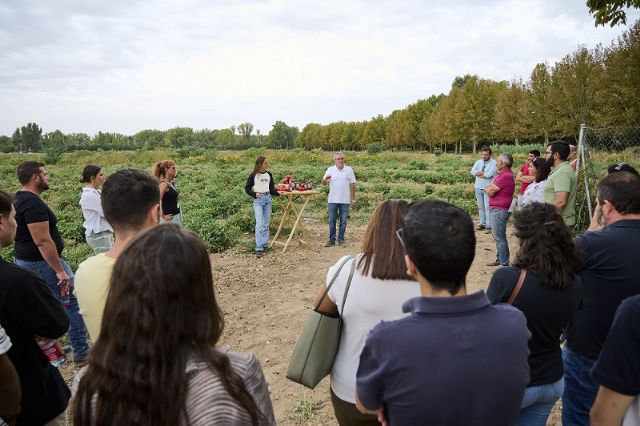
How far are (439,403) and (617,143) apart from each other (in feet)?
28.5

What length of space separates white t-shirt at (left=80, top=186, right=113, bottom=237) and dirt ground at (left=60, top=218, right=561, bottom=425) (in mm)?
1612

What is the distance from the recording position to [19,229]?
4133 mm

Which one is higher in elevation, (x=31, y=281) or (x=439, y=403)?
(x=31, y=281)

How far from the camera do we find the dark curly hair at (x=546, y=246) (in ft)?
6.81

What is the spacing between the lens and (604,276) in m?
2.39

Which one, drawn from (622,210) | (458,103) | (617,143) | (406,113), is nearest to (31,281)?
(622,210)

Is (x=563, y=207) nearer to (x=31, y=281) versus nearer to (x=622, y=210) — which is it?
(x=622, y=210)

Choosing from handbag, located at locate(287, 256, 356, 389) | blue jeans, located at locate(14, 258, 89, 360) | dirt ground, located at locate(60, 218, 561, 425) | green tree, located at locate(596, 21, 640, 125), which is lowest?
dirt ground, located at locate(60, 218, 561, 425)

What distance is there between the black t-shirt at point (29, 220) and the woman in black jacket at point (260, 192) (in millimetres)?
4159

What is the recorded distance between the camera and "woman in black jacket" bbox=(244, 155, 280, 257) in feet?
27.0

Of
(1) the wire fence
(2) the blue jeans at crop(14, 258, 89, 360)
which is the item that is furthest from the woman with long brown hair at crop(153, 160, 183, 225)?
(1) the wire fence

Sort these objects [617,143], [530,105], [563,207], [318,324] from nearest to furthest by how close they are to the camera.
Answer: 1. [318,324]
2. [563,207]
3. [617,143]
4. [530,105]

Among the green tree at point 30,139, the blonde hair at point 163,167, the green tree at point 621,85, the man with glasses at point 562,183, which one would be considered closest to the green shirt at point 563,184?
the man with glasses at point 562,183

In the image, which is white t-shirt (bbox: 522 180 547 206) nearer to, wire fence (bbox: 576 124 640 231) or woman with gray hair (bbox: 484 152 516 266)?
woman with gray hair (bbox: 484 152 516 266)
